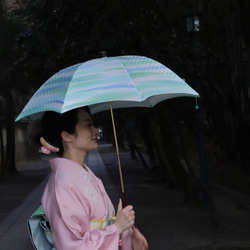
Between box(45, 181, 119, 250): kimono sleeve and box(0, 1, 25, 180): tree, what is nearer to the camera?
box(45, 181, 119, 250): kimono sleeve

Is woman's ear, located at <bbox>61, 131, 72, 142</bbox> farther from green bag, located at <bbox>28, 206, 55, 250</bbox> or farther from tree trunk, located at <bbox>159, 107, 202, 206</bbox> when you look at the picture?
tree trunk, located at <bbox>159, 107, 202, 206</bbox>

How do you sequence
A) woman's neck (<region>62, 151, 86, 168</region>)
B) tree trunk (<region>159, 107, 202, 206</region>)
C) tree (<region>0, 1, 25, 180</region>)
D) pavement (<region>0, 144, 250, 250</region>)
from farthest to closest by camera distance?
tree (<region>0, 1, 25, 180</region>) → tree trunk (<region>159, 107, 202, 206</region>) → pavement (<region>0, 144, 250, 250</region>) → woman's neck (<region>62, 151, 86, 168</region>)

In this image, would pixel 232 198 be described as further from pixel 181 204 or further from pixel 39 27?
pixel 39 27

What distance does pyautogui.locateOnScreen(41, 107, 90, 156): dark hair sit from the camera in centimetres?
240

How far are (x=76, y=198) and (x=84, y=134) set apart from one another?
418 mm

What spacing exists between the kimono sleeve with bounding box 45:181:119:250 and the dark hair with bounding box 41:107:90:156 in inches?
14.3

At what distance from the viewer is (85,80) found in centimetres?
238

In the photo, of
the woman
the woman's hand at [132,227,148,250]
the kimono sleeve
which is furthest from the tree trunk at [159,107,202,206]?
the kimono sleeve

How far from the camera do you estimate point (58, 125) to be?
241 centimetres

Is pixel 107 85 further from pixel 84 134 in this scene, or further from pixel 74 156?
pixel 74 156

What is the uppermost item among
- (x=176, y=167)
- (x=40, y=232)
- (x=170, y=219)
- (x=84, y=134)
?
(x=84, y=134)

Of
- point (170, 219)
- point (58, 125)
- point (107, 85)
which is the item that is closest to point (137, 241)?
point (58, 125)

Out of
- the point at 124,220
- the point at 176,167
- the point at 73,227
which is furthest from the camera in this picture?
the point at 176,167

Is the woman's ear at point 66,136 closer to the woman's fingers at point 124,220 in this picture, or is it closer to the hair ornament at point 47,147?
the hair ornament at point 47,147
